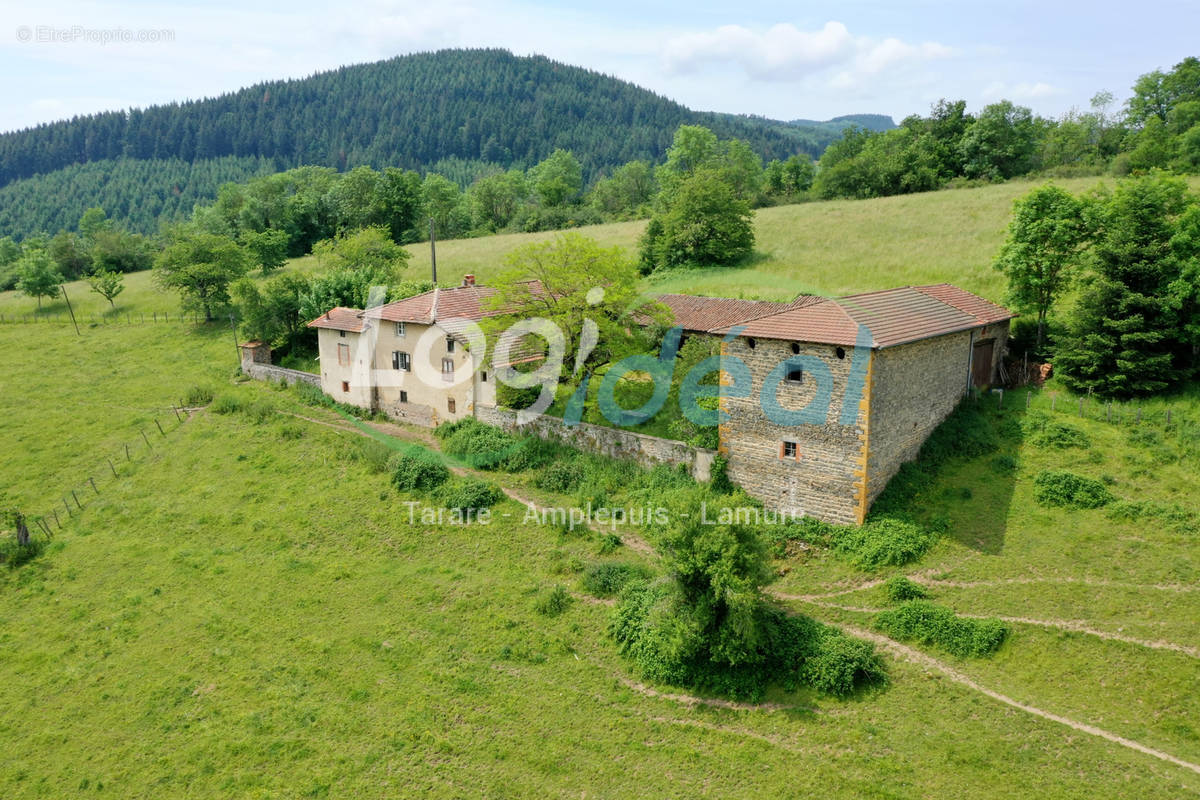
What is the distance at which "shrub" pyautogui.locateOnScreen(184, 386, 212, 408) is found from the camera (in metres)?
36.6

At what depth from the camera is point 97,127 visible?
161 meters

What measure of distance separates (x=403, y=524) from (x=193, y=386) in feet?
68.8

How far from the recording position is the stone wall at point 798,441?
2059 cm

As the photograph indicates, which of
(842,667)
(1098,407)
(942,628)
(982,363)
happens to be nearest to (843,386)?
(942,628)

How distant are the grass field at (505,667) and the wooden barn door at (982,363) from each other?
2181 mm

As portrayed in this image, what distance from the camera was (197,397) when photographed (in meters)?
36.7

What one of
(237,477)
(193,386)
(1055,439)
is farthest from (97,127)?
(1055,439)

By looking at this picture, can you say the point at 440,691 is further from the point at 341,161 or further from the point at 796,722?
the point at 341,161

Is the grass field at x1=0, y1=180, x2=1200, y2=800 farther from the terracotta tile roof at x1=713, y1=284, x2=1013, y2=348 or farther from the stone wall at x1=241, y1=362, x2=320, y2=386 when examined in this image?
the stone wall at x1=241, y1=362, x2=320, y2=386

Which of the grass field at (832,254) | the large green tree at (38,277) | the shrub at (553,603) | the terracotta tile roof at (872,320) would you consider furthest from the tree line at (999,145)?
the large green tree at (38,277)

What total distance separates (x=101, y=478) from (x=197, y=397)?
7550 millimetres

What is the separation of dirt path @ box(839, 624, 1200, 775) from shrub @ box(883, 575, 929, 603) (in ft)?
4.30

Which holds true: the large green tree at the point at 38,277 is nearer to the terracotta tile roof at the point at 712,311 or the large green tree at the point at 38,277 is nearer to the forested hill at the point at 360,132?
the terracotta tile roof at the point at 712,311

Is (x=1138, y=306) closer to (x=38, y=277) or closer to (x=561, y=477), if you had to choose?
(x=561, y=477)
